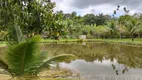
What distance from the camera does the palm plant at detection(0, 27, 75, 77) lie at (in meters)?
5.85

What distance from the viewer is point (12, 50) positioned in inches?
230

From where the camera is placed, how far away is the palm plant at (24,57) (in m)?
5.85

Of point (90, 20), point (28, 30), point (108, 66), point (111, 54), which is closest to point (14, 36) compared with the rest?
point (28, 30)

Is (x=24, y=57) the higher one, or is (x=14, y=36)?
(x=14, y=36)

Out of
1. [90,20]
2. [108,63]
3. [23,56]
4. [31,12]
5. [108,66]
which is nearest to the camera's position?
[23,56]

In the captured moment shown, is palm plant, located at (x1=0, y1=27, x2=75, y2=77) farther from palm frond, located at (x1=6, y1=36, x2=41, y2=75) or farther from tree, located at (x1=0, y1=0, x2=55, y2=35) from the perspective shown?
tree, located at (x1=0, y1=0, x2=55, y2=35)

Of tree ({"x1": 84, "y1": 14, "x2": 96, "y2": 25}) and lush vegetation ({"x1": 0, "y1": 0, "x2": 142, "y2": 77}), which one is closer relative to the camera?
lush vegetation ({"x1": 0, "y1": 0, "x2": 142, "y2": 77})

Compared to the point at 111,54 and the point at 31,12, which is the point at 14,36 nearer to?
the point at 31,12

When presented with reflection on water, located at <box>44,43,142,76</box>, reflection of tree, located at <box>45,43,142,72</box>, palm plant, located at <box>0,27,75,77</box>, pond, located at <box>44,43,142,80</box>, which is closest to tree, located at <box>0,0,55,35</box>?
palm plant, located at <box>0,27,75,77</box>

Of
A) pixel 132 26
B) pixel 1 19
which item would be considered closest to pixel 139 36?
pixel 132 26

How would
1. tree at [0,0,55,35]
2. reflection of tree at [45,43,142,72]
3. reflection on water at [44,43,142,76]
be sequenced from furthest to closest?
reflection of tree at [45,43,142,72]
reflection on water at [44,43,142,76]
tree at [0,0,55,35]

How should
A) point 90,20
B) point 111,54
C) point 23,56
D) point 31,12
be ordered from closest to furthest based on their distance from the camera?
1. point 23,56
2. point 31,12
3. point 111,54
4. point 90,20

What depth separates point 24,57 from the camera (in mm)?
6047

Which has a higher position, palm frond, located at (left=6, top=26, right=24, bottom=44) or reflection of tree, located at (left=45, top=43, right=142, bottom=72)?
palm frond, located at (left=6, top=26, right=24, bottom=44)
